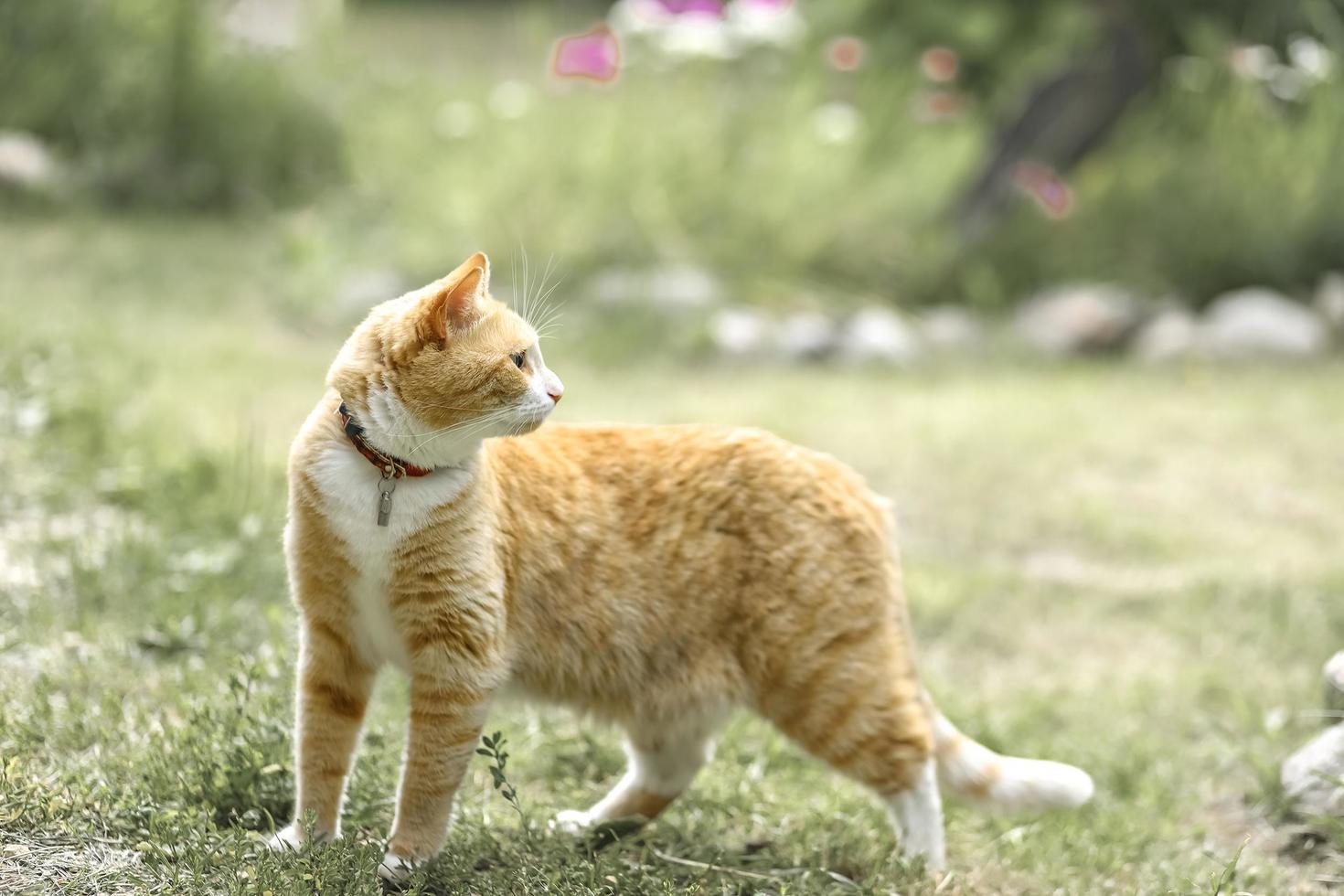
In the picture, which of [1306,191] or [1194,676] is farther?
[1306,191]

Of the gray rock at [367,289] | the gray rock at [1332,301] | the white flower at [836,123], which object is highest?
the white flower at [836,123]

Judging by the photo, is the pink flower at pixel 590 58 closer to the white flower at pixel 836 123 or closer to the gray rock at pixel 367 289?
the white flower at pixel 836 123

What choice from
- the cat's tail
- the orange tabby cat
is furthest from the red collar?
the cat's tail

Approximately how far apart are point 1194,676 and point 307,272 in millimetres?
4219

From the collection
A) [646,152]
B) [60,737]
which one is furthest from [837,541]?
[646,152]

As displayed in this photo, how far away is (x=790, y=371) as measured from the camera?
20.2ft

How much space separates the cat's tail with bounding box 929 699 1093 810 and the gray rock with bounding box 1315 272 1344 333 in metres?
4.60

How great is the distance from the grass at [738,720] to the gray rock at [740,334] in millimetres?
146

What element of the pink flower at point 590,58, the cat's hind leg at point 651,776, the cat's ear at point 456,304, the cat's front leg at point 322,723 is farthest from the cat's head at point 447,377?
the pink flower at point 590,58

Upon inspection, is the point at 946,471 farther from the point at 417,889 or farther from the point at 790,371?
the point at 417,889

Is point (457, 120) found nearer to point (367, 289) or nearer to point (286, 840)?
point (367, 289)

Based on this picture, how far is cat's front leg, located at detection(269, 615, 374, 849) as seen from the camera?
2.31 meters

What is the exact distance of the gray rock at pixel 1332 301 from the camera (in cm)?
648

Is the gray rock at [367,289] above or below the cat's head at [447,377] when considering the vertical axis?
below
